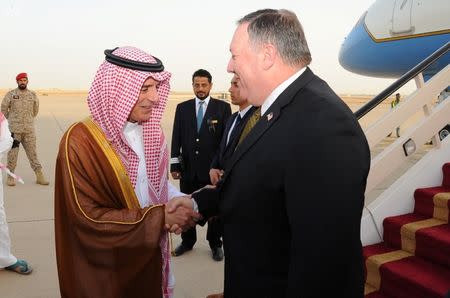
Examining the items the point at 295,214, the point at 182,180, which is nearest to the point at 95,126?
the point at 295,214

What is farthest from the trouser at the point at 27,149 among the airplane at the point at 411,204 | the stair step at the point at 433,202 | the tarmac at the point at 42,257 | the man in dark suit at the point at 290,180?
the man in dark suit at the point at 290,180

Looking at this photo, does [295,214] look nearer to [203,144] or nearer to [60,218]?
[60,218]

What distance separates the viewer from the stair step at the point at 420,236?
3088 millimetres

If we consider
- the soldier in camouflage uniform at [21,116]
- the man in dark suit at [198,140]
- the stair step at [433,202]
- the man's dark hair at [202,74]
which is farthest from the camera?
the soldier in camouflage uniform at [21,116]

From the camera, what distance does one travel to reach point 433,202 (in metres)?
3.59

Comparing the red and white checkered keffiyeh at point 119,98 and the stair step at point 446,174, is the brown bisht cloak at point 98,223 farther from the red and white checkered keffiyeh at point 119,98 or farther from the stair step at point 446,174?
the stair step at point 446,174

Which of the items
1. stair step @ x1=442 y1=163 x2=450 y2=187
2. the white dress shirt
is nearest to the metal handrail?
stair step @ x1=442 y1=163 x2=450 y2=187

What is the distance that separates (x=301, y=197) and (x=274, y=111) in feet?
1.03

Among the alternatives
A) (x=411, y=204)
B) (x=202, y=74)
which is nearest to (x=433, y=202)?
(x=411, y=204)

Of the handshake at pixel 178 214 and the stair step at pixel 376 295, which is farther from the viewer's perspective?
the stair step at pixel 376 295

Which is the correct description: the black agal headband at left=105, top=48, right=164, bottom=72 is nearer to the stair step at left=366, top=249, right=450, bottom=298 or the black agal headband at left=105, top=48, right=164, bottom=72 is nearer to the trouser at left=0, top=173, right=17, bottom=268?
the stair step at left=366, top=249, right=450, bottom=298

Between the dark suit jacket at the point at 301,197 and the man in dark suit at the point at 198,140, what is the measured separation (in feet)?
9.98

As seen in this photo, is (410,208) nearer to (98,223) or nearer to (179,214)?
(179,214)

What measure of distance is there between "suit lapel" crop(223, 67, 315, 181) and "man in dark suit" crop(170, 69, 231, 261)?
3.09m
